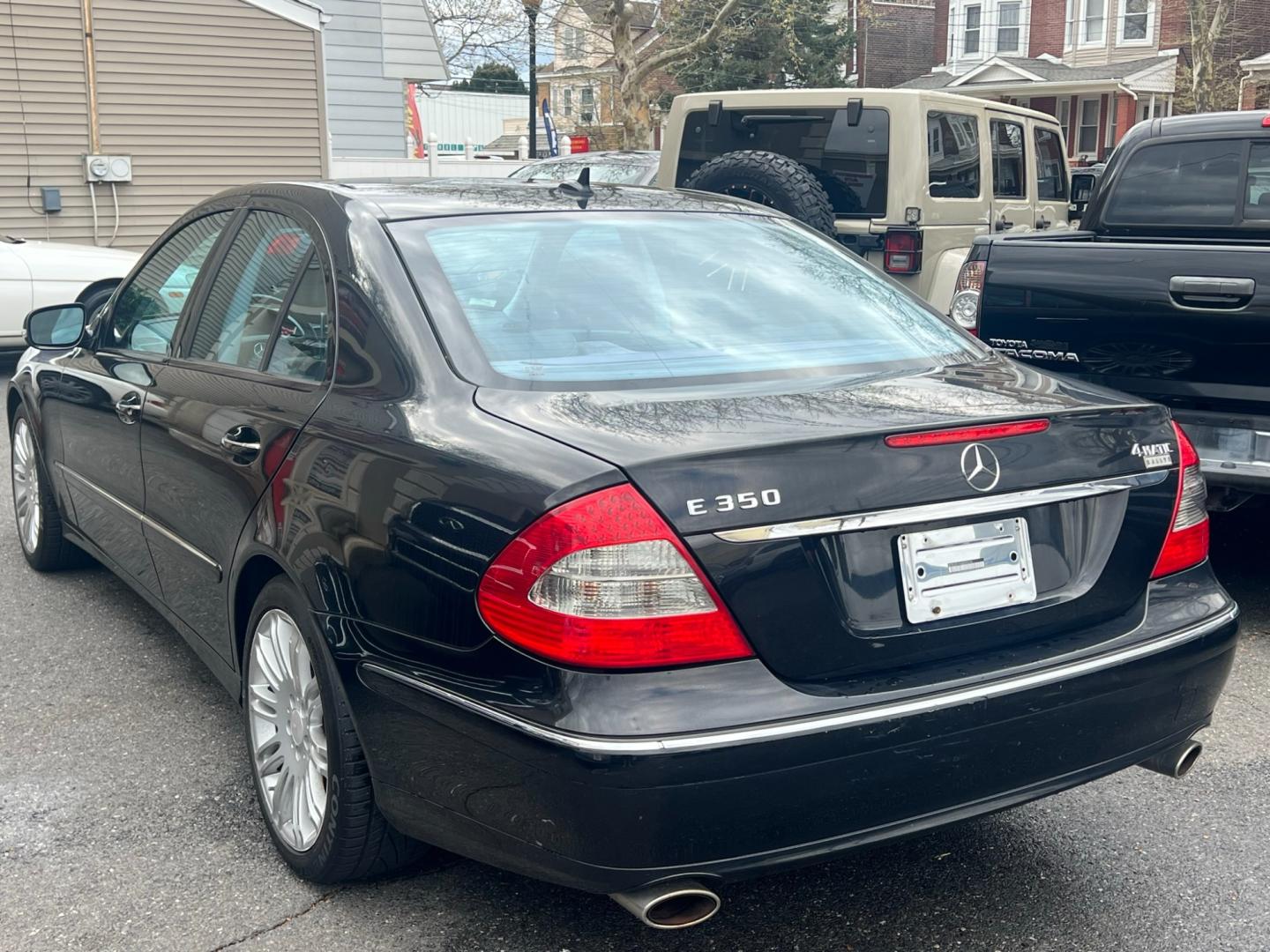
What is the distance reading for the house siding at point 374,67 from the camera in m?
22.8

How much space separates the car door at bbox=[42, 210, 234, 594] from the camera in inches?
160

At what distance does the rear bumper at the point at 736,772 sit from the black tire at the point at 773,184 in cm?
591

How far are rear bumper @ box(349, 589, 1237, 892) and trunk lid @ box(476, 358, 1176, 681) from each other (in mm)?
122

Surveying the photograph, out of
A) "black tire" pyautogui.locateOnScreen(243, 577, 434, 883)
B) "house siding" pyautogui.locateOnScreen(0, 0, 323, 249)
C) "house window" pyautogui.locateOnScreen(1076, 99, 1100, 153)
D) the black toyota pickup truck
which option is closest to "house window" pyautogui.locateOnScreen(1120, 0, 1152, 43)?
"house window" pyautogui.locateOnScreen(1076, 99, 1100, 153)

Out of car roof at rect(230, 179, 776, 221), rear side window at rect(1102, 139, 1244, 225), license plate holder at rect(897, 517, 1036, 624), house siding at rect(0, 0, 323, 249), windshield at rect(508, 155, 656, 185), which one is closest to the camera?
Result: license plate holder at rect(897, 517, 1036, 624)

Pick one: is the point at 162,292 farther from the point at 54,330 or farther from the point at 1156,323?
the point at 1156,323

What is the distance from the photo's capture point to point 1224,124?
19.5ft

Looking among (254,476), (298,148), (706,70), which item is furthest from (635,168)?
(706,70)

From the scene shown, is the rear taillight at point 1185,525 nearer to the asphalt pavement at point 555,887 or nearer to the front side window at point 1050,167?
the asphalt pavement at point 555,887

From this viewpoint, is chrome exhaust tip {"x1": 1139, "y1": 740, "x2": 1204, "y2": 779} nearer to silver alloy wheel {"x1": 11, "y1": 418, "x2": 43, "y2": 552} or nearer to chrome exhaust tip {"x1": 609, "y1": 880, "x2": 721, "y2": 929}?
chrome exhaust tip {"x1": 609, "y1": 880, "x2": 721, "y2": 929}

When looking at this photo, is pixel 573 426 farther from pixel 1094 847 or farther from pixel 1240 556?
pixel 1240 556

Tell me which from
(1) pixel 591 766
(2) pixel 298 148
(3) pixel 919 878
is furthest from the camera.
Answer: (2) pixel 298 148

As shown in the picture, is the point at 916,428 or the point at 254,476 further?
the point at 254,476

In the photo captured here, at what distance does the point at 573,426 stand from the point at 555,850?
2.48ft
